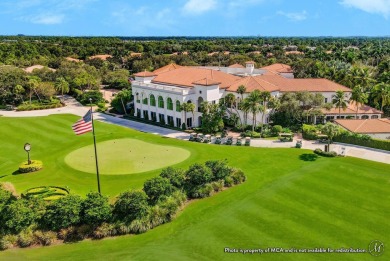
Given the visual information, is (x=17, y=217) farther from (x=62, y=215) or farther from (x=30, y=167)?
(x=30, y=167)

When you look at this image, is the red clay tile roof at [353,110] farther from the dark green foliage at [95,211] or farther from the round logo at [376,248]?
the dark green foliage at [95,211]

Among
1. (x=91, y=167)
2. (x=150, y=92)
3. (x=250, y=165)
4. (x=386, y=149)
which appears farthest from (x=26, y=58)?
(x=386, y=149)

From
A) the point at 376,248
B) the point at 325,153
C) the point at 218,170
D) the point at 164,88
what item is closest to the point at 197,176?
the point at 218,170

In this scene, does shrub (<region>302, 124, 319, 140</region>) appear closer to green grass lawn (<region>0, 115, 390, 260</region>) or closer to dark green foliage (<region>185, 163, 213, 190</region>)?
green grass lawn (<region>0, 115, 390, 260</region>)

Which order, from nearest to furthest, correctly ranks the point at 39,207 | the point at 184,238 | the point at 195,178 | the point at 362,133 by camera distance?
the point at 184,238
the point at 39,207
the point at 195,178
the point at 362,133

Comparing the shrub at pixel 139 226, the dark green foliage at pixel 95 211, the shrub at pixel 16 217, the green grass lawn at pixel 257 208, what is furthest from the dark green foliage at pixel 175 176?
the shrub at pixel 16 217

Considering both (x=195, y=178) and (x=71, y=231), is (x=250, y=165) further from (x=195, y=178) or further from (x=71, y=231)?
(x=71, y=231)
